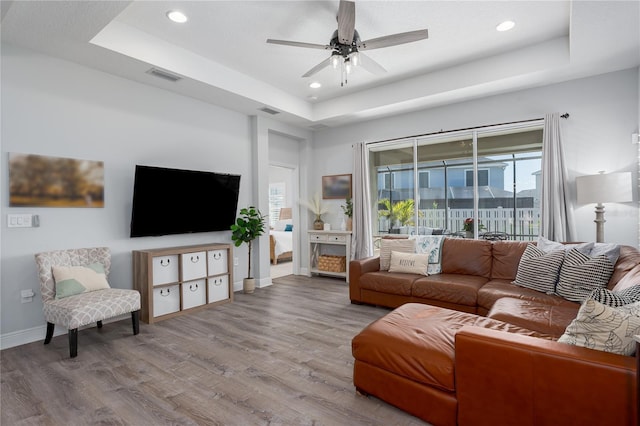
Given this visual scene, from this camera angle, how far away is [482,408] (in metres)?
1.69

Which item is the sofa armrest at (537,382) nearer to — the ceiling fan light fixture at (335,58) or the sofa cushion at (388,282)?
the sofa cushion at (388,282)

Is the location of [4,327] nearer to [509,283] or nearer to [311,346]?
[311,346]

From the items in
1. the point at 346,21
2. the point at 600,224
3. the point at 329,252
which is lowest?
the point at 329,252

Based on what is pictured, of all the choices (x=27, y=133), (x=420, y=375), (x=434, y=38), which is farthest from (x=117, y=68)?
(x=420, y=375)

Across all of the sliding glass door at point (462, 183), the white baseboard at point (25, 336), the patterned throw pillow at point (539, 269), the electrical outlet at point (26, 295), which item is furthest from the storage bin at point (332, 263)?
the electrical outlet at point (26, 295)

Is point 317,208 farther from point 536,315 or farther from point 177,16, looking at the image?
point 536,315

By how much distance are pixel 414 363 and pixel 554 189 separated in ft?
11.5

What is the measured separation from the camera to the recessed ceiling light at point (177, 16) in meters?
3.15

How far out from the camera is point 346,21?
2773mm

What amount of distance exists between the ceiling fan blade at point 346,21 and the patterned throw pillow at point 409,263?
2613 millimetres

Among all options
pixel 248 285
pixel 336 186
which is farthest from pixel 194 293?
pixel 336 186

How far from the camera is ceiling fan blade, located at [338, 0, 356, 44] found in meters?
2.59

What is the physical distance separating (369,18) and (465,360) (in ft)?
10.4

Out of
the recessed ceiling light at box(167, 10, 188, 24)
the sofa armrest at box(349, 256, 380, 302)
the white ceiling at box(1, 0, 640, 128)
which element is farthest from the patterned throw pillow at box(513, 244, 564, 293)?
the recessed ceiling light at box(167, 10, 188, 24)
